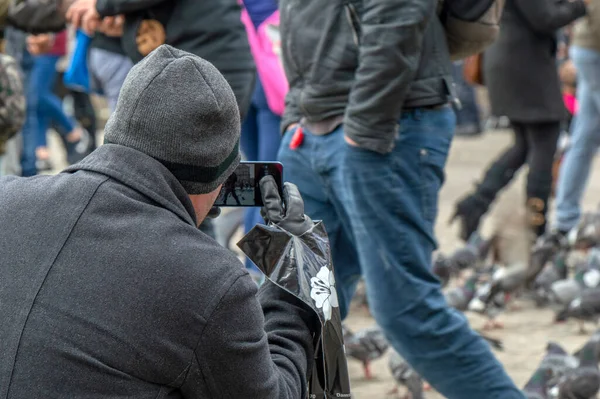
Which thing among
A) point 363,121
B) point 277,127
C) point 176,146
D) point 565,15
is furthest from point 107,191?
point 565,15

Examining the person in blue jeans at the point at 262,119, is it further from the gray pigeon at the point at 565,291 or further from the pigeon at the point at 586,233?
the pigeon at the point at 586,233

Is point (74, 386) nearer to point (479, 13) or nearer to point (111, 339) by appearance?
point (111, 339)

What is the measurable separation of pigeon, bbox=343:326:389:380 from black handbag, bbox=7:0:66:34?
2.06m

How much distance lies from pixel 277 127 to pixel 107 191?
10.9ft

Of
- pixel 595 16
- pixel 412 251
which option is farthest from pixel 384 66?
pixel 595 16

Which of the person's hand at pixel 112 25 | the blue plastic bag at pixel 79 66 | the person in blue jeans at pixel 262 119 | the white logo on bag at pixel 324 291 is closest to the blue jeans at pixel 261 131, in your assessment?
the person in blue jeans at pixel 262 119

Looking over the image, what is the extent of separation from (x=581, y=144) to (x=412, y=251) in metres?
3.66

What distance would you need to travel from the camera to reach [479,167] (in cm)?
1096

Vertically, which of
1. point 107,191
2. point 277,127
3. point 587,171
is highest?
point 107,191

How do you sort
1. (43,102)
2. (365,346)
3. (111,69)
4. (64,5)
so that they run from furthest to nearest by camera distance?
1. (43,102)
2. (111,69)
3. (64,5)
4. (365,346)

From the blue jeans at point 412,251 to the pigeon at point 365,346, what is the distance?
145 cm

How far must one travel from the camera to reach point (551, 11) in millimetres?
5770

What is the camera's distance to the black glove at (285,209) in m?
2.39

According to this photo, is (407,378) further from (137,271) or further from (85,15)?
(137,271)
